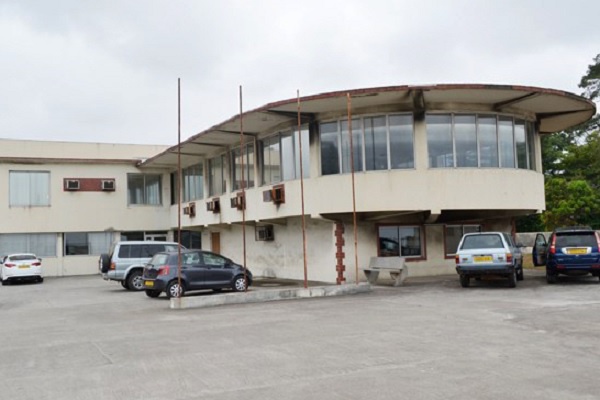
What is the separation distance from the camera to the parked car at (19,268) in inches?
1063

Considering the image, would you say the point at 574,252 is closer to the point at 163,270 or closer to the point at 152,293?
Result: the point at 163,270

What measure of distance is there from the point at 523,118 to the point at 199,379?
56.9 feet

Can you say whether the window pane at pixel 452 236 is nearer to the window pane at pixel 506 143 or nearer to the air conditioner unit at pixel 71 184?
the window pane at pixel 506 143

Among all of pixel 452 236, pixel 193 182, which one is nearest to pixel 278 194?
pixel 452 236

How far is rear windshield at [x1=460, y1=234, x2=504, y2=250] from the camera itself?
17125mm

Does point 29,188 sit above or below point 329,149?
above

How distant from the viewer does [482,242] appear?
17.3 meters

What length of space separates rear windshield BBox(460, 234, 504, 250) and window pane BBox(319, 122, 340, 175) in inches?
199

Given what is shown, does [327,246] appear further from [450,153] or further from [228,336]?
[228,336]

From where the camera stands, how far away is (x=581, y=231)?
693 inches

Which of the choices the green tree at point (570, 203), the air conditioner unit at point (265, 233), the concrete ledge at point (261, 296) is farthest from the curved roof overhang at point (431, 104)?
the green tree at point (570, 203)

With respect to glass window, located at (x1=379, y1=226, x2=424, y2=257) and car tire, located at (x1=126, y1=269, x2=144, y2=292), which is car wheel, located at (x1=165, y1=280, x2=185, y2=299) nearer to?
car tire, located at (x1=126, y1=269, x2=144, y2=292)

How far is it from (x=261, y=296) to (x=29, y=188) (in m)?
21.7

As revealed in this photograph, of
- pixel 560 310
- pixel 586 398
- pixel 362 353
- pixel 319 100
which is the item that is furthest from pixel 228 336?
pixel 319 100
